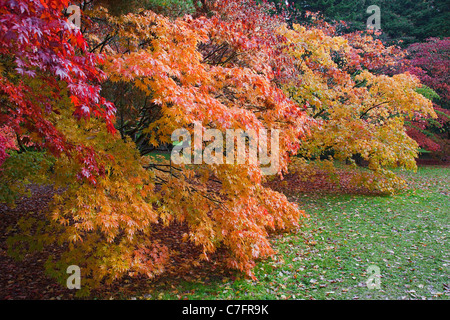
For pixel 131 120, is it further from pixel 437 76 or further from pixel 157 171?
pixel 437 76

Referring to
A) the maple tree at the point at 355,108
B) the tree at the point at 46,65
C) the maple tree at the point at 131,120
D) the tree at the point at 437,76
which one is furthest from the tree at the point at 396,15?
the tree at the point at 46,65

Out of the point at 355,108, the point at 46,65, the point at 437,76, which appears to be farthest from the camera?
the point at 437,76

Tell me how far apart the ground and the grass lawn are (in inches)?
0.5

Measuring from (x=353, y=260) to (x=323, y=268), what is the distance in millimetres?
612

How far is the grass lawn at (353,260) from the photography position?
4.23 m

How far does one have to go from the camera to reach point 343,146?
885 centimetres

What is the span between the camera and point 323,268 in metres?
4.92

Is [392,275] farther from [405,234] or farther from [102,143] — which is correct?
[102,143]

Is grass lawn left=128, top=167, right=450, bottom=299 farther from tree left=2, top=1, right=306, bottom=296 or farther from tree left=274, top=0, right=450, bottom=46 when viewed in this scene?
tree left=274, top=0, right=450, bottom=46

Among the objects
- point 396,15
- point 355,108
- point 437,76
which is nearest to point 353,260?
point 355,108

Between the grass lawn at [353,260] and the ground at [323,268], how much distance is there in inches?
0.5

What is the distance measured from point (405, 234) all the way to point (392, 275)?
2.03 m

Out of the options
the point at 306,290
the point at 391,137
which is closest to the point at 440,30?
the point at 391,137

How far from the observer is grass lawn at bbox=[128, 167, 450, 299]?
4.23 metres
